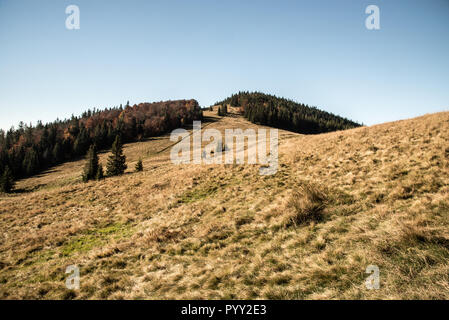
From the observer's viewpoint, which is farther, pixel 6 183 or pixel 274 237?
pixel 6 183

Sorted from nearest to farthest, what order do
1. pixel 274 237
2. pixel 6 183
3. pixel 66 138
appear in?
pixel 274 237, pixel 6 183, pixel 66 138

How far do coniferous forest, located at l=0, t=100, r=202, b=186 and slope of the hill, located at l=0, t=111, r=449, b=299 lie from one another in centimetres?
8894

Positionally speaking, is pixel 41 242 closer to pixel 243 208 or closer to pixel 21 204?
pixel 243 208

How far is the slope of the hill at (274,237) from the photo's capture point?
439 centimetres

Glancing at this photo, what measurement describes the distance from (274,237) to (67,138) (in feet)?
395

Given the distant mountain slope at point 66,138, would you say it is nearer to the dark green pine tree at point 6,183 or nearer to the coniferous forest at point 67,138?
the coniferous forest at point 67,138

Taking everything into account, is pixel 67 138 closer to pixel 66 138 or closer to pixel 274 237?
pixel 66 138

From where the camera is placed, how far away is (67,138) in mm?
95188

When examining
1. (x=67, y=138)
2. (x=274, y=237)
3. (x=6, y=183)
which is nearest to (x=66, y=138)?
(x=67, y=138)

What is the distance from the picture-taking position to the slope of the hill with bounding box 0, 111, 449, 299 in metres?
4.39
